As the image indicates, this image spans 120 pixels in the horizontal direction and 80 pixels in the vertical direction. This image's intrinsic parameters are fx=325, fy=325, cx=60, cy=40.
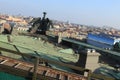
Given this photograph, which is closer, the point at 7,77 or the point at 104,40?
the point at 7,77

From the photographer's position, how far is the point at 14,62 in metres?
14.1

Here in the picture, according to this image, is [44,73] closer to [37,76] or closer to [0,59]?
[37,76]

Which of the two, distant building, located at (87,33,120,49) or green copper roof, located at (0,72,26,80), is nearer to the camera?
green copper roof, located at (0,72,26,80)

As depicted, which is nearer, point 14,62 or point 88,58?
point 14,62

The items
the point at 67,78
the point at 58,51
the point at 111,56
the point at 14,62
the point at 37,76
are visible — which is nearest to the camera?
the point at 37,76

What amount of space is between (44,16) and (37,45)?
32.5 ft

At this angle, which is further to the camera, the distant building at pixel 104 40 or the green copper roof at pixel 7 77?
the distant building at pixel 104 40

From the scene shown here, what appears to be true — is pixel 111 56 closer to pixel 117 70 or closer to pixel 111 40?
pixel 117 70

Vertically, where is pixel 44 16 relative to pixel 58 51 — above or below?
above

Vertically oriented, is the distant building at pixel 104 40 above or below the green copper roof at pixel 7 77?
below

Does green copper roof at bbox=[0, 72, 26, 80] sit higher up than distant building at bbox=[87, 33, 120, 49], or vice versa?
green copper roof at bbox=[0, 72, 26, 80]

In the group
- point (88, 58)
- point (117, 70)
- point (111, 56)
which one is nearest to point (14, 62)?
point (88, 58)

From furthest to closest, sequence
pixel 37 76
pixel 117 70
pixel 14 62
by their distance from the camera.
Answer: pixel 117 70, pixel 14 62, pixel 37 76

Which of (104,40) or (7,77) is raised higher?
(7,77)
